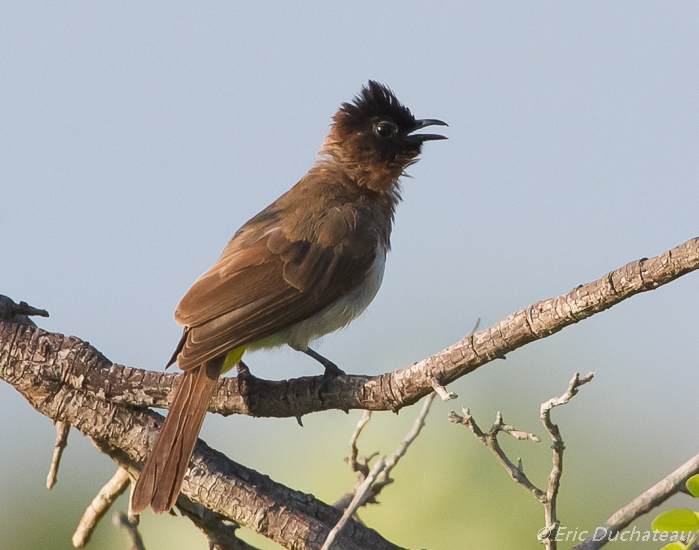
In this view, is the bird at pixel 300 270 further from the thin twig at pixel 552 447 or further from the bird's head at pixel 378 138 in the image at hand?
the thin twig at pixel 552 447

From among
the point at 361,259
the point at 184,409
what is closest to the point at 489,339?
the point at 184,409

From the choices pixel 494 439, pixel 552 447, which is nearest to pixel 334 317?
pixel 494 439

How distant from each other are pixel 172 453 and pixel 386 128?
2.62 metres

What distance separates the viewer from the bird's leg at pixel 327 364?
4.01 m

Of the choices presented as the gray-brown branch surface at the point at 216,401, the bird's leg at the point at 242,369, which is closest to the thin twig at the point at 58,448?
the gray-brown branch surface at the point at 216,401

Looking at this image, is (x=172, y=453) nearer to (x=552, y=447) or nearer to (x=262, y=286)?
(x=262, y=286)

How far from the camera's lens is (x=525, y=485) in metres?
2.65

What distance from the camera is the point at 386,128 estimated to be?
212 inches

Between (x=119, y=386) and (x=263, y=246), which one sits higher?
(x=263, y=246)

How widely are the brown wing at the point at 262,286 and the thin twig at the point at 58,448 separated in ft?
1.89

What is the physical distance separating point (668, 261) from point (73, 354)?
2537mm

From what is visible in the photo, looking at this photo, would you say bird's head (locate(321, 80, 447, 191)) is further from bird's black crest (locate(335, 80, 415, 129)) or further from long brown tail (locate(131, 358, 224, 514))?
long brown tail (locate(131, 358, 224, 514))

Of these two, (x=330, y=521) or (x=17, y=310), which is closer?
(x=330, y=521)

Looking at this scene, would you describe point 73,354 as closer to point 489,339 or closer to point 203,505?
point 203,505
